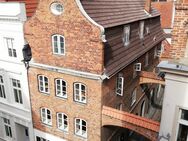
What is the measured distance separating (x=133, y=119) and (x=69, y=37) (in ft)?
19.5

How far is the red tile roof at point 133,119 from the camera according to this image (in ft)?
38.1

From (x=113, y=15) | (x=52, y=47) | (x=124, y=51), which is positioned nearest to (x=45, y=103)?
(x=52, y=47)

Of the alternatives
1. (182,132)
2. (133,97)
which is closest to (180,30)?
(182,132)

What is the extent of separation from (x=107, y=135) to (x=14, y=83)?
7.98 metres

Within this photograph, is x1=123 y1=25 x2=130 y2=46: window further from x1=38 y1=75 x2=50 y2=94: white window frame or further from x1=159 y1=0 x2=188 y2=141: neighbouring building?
x1=159 y1=0 x2=188 y2=141: neighbouring building

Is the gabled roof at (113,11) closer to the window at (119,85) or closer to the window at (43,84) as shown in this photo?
the window at (119,85)

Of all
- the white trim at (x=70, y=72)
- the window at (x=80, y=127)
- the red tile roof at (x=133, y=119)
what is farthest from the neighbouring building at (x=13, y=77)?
the red tile roof at (x=133, y=119)

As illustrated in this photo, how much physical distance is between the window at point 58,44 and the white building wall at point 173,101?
6815 mm

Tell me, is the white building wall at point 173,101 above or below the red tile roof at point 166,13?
below

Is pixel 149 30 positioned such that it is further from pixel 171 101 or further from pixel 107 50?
pixel 171 101

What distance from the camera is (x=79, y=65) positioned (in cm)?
1272

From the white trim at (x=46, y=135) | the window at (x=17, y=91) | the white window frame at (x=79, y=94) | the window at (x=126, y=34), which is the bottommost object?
the white trim at (x=46, y=135)

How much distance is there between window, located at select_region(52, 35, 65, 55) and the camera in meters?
13.0

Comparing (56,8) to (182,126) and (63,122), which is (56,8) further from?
(182,126)
